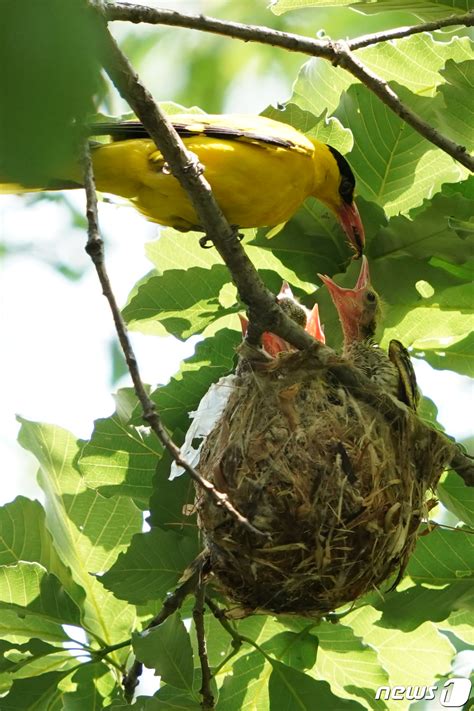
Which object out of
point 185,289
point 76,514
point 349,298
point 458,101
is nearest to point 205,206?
point 185,289

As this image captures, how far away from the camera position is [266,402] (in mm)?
2932

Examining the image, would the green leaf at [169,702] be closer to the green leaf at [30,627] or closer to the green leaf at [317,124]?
the green leaf at [30,627]

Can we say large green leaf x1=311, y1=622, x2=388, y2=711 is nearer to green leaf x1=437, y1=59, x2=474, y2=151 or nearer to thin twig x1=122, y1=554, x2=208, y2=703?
thin twig x1=122, y1=554, x2=208, y2=703

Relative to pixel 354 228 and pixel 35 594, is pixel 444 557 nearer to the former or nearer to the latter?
pixel 354 228

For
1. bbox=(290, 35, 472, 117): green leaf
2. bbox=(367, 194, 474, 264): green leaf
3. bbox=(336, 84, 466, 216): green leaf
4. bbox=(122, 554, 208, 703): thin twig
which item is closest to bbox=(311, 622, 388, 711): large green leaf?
bbox=(122, 554, 208, 703): thin twig

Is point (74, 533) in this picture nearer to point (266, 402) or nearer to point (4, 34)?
point (266, 402)

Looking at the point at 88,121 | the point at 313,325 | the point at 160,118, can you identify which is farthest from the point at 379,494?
the point at 88,121

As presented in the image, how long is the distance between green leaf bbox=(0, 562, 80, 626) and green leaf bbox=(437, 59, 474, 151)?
6.97ft

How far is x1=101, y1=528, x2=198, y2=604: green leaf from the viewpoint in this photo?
2869 millimetres

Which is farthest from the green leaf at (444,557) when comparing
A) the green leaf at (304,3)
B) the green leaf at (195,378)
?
the green leaf at (304,3)

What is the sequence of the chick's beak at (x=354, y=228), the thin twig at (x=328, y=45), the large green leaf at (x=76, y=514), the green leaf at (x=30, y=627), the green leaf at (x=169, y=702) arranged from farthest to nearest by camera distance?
1. the large green leaf at (x=76, y=514)
2. the chick's beak at (x=354, y=228)
3. the green leaf at (x=30, y=627)
4. the green leaf at (x=169, y=702)
5. the thin twig at (x=328, y=45)

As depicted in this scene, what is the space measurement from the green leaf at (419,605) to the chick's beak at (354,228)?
1278mm

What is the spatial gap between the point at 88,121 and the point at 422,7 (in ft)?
9.48

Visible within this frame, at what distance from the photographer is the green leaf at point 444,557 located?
298cm
